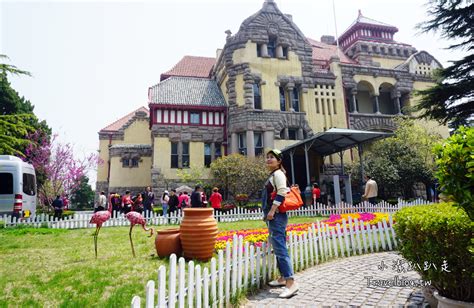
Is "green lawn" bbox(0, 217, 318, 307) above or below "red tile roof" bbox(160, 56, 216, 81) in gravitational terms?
below

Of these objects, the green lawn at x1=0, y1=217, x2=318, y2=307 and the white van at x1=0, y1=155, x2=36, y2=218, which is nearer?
the green lawn at x1=0, y1=217, x2=318, y2=307

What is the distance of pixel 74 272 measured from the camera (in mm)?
5062

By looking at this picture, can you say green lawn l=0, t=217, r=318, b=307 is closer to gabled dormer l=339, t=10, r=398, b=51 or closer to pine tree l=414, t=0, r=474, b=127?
pine tree l=414, t=0, r=474, b=127

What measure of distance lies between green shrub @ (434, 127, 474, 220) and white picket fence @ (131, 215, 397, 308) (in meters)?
2.72

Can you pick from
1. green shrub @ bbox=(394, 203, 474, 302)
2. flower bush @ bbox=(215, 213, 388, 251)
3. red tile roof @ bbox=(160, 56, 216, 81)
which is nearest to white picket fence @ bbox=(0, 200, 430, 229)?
flower bush @ bbox=(215, 213, 388, 251)

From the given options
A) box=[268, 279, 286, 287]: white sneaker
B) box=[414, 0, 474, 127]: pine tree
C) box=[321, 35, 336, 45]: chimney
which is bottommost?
box=[268, 279, 286, 287]: white sneaker

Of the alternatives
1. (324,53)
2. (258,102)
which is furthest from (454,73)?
(324,53)

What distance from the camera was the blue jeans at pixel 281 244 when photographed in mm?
4383

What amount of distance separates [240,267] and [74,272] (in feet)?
10.0

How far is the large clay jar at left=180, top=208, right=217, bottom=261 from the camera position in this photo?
5660 mm

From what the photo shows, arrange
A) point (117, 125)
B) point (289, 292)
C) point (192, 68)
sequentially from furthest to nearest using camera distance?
point (192, 68), point (117, 125), point (289, 292)

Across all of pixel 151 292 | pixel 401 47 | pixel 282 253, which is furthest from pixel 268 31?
pixel 151 292

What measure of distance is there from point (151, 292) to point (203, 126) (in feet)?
72.8

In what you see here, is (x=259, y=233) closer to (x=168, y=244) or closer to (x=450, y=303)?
(x=168, y=244)
